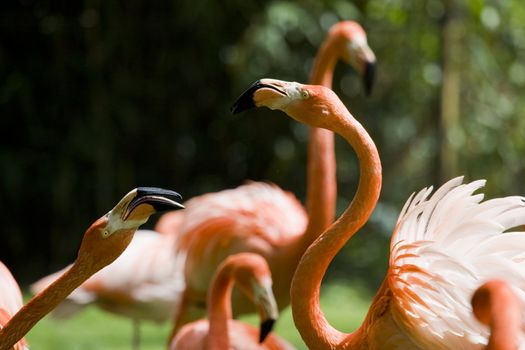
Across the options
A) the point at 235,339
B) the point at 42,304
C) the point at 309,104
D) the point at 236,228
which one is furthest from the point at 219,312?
the point at 42,304

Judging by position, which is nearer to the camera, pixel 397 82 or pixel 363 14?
pixel 363 14

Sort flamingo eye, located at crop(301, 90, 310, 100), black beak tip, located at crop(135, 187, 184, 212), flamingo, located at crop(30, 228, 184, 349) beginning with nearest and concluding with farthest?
black beak tip, located at crop(135, 187, 184, 212) < flamingo eye, located at crop(301, 90, 310, 100) < flamingo, located at crop(30, 228, 184, 349)

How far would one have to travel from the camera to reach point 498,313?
73.2 inches

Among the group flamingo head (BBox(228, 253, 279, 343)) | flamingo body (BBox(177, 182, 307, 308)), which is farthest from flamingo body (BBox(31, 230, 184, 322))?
flamingo head (BBox(228, 253, 279, 343))

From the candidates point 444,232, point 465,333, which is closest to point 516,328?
point 465,333

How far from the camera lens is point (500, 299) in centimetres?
190

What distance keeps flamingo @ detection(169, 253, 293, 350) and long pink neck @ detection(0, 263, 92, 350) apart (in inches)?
43.3

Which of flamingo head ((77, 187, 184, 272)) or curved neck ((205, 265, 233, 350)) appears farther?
curved neck ((205, 265, 233, 350))

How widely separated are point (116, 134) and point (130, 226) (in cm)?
564

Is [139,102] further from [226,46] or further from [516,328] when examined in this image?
[516,328]

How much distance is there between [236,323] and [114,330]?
2.35m

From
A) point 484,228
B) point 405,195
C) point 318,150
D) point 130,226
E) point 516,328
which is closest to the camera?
point 516,328

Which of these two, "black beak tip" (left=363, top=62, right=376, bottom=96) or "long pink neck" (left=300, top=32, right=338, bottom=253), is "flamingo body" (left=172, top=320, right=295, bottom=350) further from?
"black beak tip" (left=363, top=62, right=376, bottom=96)

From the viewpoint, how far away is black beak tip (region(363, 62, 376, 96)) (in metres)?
4.12
